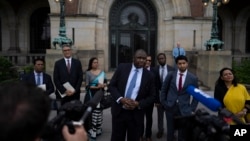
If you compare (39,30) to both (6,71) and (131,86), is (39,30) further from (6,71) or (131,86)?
(131,86)

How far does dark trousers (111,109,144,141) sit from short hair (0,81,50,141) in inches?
152

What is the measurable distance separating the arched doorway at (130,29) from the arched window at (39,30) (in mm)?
5723

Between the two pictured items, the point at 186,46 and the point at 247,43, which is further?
the point at 247,43

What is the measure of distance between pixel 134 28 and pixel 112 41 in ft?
5.36

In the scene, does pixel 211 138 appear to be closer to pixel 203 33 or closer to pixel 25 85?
pixel 25 85

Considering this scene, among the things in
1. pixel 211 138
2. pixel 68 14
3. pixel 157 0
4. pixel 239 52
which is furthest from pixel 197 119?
pixel 239 52

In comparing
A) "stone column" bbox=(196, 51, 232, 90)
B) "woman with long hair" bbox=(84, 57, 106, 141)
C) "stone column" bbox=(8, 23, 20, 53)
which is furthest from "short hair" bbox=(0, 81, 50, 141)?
"stone column" bbox=(8, 23, 20, 53)

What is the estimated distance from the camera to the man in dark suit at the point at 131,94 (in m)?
5.37

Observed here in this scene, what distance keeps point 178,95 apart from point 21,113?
15.3ft

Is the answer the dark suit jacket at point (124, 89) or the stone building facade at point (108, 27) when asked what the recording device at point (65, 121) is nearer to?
the dark suit jacket at point (124, 89)

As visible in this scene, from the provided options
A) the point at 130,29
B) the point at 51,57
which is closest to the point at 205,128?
the point at 51,57

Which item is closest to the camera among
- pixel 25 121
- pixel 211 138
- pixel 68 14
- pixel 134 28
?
pixel 25 121

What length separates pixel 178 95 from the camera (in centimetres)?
586

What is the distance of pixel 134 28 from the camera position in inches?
775
